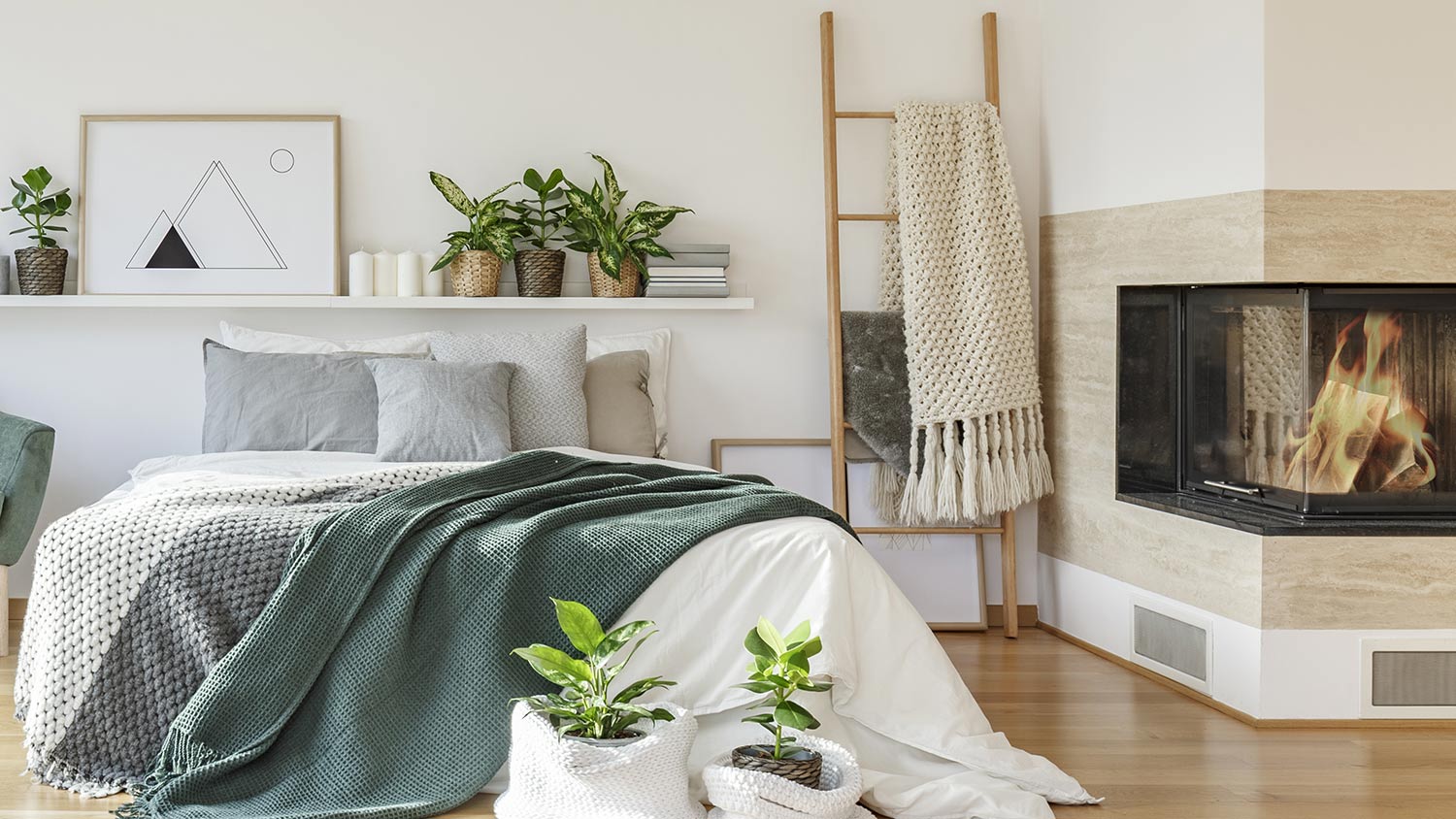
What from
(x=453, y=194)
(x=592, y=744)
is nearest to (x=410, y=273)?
(x=453, y=194)

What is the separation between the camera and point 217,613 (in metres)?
2.53

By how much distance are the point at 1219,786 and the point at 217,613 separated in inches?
82.7

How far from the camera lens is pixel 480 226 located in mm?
4090

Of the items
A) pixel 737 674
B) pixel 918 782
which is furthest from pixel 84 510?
pixel 918 782

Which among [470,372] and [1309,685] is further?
[470,372]

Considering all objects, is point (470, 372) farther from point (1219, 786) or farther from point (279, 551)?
point (1219, 786)

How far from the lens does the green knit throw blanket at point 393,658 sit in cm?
238

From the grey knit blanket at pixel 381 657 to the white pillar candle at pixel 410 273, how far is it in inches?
64.0

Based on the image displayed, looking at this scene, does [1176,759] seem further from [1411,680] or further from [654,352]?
[654,352]

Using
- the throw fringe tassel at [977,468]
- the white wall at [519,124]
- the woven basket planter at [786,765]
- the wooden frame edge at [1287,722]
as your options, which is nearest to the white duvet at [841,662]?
the woven basket planter at [786,765]

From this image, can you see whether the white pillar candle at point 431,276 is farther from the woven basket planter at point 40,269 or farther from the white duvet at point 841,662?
the white duvet at point 841,662

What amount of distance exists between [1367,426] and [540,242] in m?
2.55

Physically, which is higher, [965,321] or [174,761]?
[965,321]

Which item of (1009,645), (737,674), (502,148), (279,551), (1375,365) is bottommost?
(1009,645)
